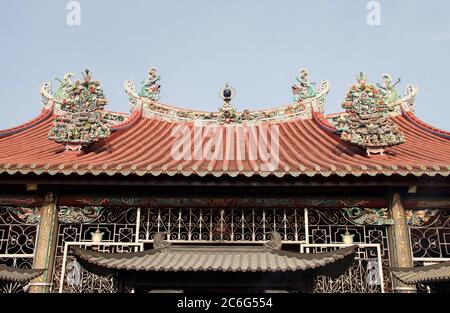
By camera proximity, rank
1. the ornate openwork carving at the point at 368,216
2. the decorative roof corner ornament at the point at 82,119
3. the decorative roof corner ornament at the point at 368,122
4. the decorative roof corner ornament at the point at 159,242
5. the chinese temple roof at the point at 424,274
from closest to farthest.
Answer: the chinese temple roof at the point at 424,274 → the decorative roof corner ornament at the point at 159,242 → the ornate openwork carving at the point at 368,216 → the decorative roof corner ornament at the point at 368,122 → the decorative roof corner ornament at the point at 82,119

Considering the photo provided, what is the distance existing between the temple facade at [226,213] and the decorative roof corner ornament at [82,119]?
3 centimetres

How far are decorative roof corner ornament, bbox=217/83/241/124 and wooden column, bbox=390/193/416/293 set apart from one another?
16.5 ft

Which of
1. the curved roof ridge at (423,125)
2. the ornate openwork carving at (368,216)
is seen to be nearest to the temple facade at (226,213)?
the ornate openwork carving at (368,216)

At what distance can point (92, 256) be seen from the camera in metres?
6.01

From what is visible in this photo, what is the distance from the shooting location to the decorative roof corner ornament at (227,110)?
11383 mm

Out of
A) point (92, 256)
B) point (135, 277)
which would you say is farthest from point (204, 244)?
point (92, 256)

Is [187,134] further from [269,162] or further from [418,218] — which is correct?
[418,218]

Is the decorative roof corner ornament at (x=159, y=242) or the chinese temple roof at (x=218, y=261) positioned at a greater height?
the decorative roof corner ornament at (x=159, y=242)

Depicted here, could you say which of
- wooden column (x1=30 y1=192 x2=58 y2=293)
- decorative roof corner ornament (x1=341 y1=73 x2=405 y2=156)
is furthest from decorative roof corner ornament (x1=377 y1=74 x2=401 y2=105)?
wooden column (x1=30 y1=192 x2=58 y2=293)

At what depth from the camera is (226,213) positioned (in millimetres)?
7473

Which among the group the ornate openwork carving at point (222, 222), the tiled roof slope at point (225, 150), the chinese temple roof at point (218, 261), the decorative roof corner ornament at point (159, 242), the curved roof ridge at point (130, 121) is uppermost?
the curved roof ridge at point (130, 121)

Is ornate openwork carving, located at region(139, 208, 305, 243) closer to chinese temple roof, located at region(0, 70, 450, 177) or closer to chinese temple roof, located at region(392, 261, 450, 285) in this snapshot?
chinese temple roof, located at region(0, 70, 450, 177)

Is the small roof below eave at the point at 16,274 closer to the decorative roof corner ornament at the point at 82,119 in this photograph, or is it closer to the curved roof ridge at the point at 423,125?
the decorative roof corner ornament at the point at 82,119

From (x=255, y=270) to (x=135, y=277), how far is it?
1651 millimetres
